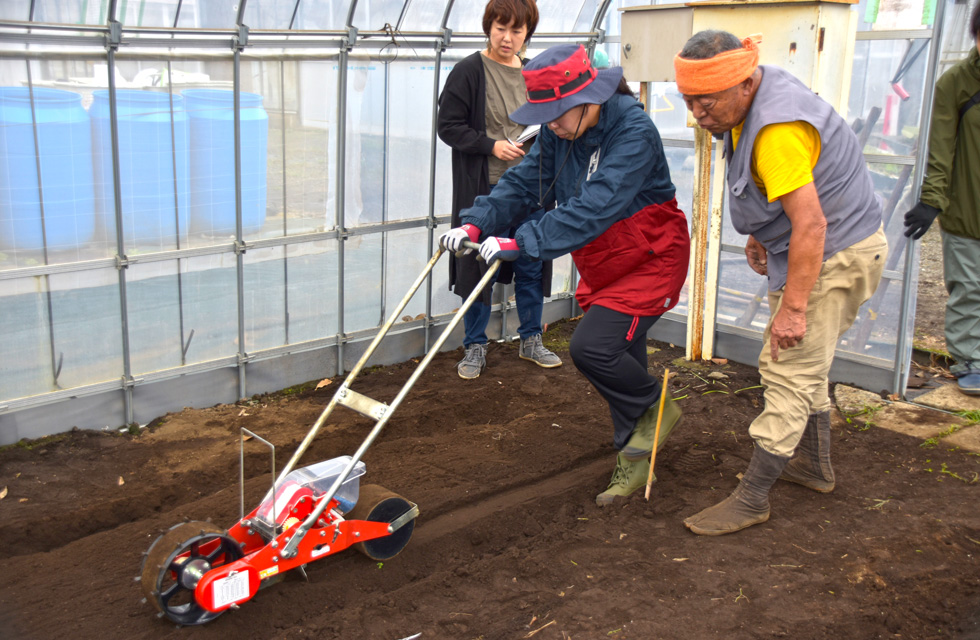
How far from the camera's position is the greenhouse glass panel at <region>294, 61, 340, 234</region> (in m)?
5.93

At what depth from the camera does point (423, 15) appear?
6.43 metres

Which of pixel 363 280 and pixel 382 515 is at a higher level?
pixel 363 280

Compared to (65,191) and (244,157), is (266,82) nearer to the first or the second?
(244,157)

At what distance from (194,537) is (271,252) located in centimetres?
294

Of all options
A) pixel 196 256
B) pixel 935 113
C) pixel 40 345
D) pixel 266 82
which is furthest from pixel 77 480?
pixel 935 113

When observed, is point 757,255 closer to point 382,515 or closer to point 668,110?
point 382,515

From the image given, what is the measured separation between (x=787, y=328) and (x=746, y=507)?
36.7 inches

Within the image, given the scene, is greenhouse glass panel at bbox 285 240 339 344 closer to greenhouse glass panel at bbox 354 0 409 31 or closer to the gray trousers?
greenhouse glass panel at bbox 354 0 409 31

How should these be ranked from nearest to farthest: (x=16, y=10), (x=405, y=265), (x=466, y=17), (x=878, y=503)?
(x=878, y=503)
(x=16, y=10)
(x=466, y=17)
(x=405, y=265)

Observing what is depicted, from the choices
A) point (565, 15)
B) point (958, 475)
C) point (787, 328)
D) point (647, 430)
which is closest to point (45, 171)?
point (647, 430)

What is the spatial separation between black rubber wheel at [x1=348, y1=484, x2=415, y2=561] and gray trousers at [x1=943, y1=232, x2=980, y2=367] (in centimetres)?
404

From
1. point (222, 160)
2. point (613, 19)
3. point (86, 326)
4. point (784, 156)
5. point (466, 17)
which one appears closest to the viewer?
point (784, 156)

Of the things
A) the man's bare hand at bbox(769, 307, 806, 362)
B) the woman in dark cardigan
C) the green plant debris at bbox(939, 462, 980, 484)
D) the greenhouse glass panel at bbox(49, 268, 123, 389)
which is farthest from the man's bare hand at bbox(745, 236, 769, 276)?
the greenhouse glass panel at bbox(49, 268, 123, 389)

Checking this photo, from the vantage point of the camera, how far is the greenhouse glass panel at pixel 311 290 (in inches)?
244
